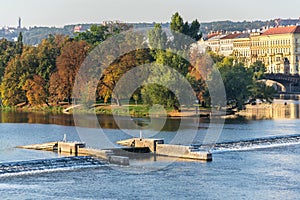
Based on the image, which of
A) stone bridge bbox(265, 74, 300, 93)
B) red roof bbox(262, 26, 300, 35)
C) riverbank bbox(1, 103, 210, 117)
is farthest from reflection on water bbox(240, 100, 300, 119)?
red roof bbox(262, 26, 300, 35)

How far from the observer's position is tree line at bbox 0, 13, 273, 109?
6781 cm

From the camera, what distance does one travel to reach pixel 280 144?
4403cm

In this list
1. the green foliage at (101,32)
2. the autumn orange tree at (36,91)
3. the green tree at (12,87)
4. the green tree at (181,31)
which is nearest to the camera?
the green tree at (181,31)

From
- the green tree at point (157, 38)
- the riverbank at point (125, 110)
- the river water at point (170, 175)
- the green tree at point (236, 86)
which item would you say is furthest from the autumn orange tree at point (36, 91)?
the river water at point (170, 175)

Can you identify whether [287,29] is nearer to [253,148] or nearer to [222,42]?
[222,42]

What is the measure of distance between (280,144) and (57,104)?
116 ft

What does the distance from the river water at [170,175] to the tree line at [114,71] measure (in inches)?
843

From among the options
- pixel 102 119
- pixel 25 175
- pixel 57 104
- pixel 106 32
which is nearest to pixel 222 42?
pixel 106 32

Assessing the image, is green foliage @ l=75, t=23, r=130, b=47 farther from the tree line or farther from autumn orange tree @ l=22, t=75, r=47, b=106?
autumn orange tree @ l=22, t=75, r=47, b=106

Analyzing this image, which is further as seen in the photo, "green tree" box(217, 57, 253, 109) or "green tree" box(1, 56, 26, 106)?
"green tree" box(1, 56, 26, 106)

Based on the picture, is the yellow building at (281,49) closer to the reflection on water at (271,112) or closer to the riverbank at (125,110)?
the reflection on water at (271,112)

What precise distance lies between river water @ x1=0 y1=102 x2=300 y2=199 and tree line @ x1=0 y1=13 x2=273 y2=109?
21419mm

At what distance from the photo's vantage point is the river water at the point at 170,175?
101 feet

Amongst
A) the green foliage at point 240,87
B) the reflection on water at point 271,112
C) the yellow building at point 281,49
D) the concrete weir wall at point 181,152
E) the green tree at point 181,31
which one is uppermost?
the yellow building at point 281,49
